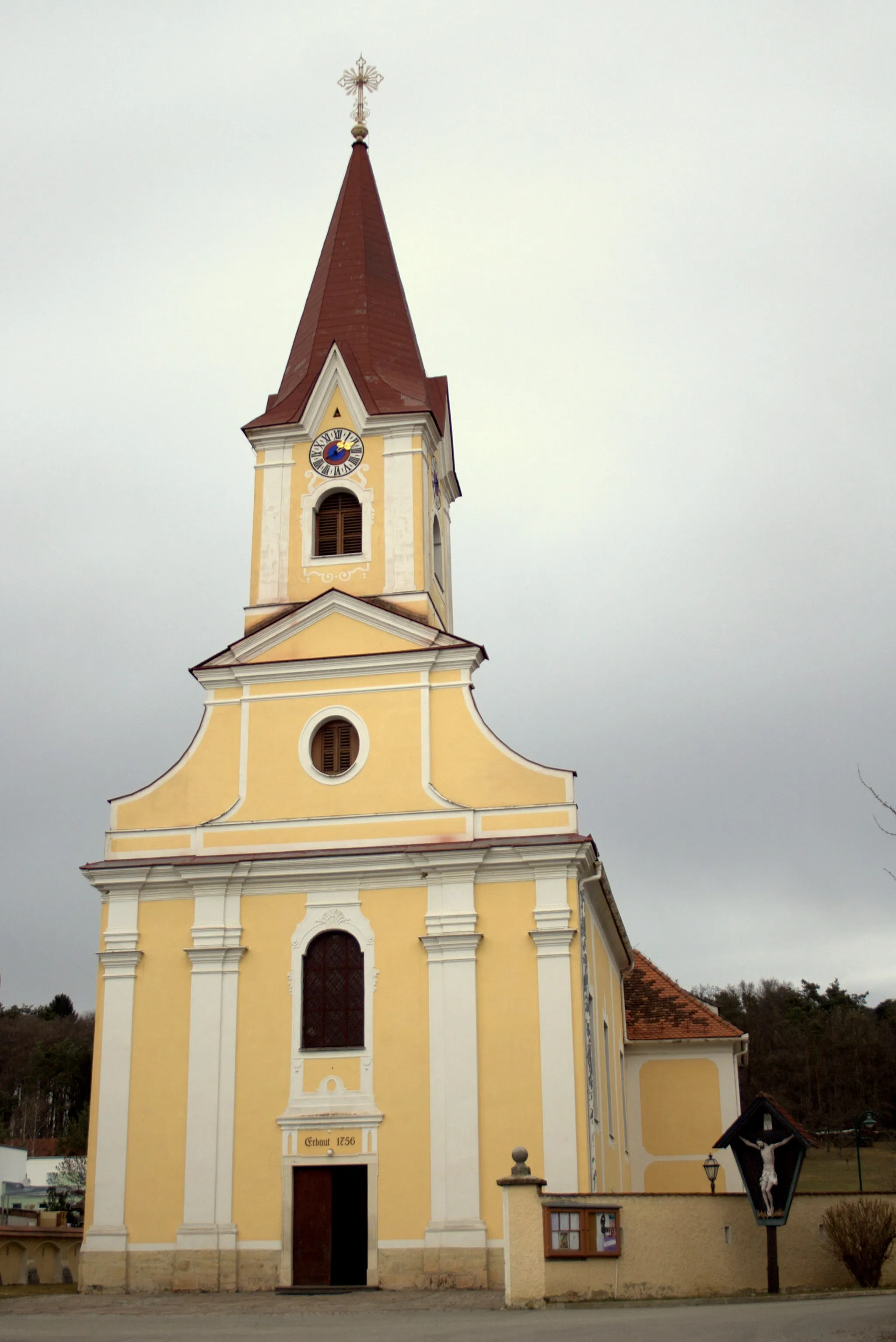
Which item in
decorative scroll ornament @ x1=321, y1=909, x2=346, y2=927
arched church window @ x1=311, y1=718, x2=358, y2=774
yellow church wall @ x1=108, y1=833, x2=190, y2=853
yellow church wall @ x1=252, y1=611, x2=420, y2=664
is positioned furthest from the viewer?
yellow church wall @ x1=252, y1=611, x2=420, y2=664

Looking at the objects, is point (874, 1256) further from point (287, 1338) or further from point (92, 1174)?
point (92, 1174)

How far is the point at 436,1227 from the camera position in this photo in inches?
913

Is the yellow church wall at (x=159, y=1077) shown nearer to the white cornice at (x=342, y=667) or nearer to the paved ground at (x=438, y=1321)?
the paved ground at (x=438, y=1321)

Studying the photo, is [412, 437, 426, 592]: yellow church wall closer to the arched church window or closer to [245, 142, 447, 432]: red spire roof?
Result: [245, 142, 447, 432]: red spire roof

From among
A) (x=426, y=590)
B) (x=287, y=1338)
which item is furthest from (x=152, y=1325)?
(x=426, y=590)

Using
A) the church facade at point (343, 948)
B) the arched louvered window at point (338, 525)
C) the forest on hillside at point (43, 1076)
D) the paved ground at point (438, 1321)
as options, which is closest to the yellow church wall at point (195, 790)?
the church facade at point (343, 948)

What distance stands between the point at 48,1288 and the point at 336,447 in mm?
17769

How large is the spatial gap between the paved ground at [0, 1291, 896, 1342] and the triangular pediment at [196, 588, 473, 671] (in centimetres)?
1175

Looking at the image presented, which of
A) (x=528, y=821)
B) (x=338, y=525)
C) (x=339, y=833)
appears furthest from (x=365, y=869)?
(x=338, y=525)

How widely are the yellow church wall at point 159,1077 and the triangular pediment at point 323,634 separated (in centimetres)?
510

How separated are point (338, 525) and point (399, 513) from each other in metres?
1.38

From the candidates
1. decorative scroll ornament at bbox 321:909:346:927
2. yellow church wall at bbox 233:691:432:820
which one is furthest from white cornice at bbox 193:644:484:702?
decorative scroll ornament at bbox 321:909:346:927

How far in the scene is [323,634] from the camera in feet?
91.6

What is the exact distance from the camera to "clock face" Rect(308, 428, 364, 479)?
97.4ft
